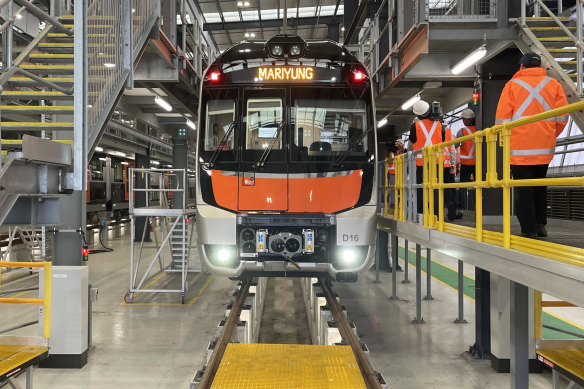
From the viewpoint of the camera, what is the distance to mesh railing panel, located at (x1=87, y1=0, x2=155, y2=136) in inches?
182

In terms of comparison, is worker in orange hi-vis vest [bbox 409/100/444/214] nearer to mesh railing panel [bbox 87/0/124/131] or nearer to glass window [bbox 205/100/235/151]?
glass window [bbox 205/100/235/151]

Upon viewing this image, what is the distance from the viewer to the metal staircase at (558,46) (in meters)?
5.38

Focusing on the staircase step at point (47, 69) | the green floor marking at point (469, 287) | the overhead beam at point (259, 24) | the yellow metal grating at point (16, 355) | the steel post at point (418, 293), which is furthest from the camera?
the overhead beam at point (259, 24)

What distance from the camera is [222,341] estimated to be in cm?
520

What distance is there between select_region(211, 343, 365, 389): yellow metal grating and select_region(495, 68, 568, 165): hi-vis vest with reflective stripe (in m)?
2.27

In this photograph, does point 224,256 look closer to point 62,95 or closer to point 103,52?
point 62,95

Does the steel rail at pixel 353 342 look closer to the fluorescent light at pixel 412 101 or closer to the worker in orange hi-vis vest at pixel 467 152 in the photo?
the worker in orange hi-vis vest at pixel 467 152

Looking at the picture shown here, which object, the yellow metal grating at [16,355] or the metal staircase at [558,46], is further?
the metal staircase at [558,46]

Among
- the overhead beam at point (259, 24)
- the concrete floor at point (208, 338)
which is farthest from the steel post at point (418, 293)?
the overhead beam at point (259, 24)

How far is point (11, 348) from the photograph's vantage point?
4.07 meters

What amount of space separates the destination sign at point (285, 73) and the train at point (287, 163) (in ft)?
0.04

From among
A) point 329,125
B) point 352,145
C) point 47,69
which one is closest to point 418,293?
point 352,145

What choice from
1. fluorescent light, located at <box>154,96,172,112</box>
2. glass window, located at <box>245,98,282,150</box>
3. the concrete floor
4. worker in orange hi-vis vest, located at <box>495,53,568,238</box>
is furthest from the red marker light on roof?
fluorescent light, located at <box>154,96,172,112</box>

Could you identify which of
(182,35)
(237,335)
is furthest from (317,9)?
(237,335)
